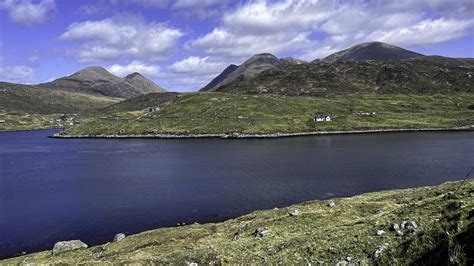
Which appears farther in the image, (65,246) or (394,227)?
(65,246)

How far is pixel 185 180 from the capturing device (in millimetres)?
104062

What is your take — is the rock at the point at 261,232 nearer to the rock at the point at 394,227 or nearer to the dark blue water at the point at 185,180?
the rock at the point at 394,227

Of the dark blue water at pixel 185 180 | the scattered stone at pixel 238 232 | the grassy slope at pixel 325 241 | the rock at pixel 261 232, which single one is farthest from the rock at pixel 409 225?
the dark blue water at pixel 185 180

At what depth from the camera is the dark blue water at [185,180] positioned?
226 ft

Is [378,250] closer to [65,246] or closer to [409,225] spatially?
[409,225]

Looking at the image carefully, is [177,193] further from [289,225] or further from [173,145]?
[173,145]

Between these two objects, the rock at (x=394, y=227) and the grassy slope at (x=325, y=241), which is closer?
the grassy slope at (x=325, y=241)

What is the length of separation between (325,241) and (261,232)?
7965 millimetres

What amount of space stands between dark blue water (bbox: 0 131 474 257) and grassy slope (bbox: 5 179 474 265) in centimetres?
2308

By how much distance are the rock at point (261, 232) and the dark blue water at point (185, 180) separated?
3106 cm

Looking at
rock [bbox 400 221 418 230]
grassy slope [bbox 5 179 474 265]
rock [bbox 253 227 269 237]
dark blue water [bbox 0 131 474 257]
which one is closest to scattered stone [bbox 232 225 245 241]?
grassy slope [bbox 5 179 474 265]

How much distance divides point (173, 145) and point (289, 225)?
521ft

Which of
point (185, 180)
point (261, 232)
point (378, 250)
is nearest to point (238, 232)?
point (261, 232)

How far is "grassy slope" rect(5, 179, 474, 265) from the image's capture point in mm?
22969
